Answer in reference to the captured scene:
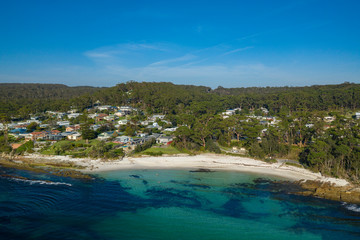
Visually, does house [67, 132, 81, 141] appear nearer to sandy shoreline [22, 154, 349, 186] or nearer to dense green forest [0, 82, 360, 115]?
sandy shoreline [22, 154, 349, 186]

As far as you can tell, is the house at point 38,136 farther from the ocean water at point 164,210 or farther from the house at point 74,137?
the ocean water at point 164,210

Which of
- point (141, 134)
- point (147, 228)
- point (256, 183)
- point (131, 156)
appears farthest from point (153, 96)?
point (147, 228)

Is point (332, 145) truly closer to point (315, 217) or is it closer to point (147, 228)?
point (315, 217)

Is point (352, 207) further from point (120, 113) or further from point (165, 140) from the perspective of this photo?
point (120, 113)

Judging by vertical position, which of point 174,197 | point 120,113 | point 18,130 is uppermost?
point 120,113

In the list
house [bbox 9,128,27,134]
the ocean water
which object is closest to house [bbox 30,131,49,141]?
house [bbox 9,128,27,134]

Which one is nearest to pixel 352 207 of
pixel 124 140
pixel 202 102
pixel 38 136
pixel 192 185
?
pixel 192 185
